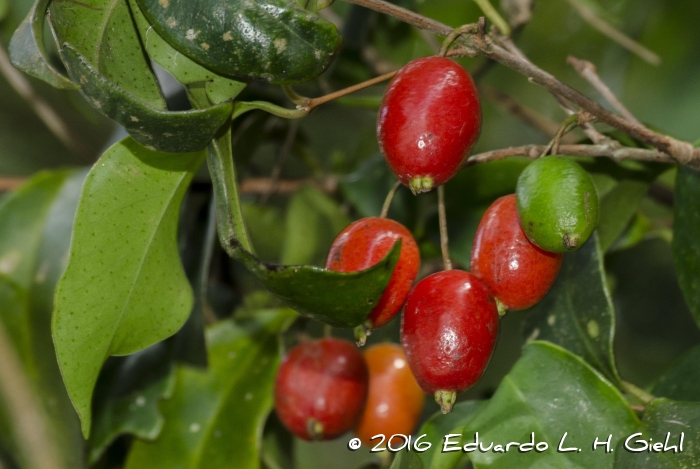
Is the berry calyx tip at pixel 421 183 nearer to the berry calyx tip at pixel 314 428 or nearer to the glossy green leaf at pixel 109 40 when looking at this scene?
the glossy green leaf at pixel 109 40

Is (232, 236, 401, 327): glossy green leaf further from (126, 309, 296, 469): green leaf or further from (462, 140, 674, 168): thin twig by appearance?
(126, 309, 296, 469): green leaf

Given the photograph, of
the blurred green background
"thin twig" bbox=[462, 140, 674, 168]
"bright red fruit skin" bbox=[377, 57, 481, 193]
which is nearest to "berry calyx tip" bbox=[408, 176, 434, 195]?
"bright red fruit skin" bbox=[377, 57, 481, 193]

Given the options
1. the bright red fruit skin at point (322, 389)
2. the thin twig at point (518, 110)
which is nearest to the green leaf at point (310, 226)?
the bright red fruit skin at point (322, 389)

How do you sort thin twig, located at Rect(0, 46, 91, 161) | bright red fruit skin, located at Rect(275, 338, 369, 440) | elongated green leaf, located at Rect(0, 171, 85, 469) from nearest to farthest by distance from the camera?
bright red fruit skin, located at Rect(275, 338, 369, 440)
elongated green leaf, located at Rect(0, 171, 85, 469)
thin twig, located at Rect(0, 46, 91, 161)

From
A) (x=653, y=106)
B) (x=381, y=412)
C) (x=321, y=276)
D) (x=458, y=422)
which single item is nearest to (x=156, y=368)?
(x=381, y=412)

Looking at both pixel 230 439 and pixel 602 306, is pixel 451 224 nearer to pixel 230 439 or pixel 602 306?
pixel 602 306
